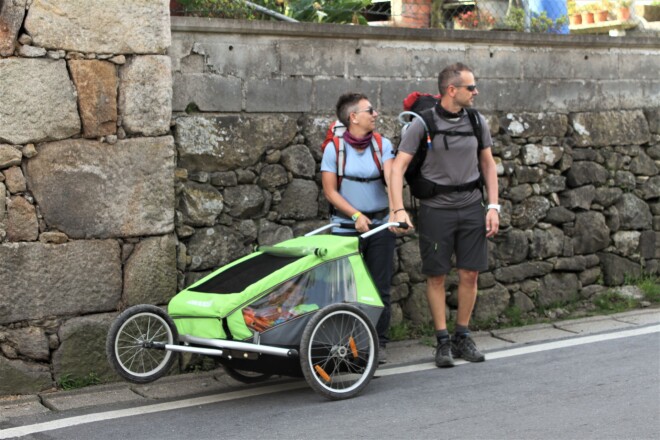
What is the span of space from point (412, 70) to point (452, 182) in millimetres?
1486

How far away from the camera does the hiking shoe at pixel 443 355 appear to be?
7.02m

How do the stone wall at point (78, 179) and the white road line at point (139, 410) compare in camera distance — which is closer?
the white road line at point (139, 410)

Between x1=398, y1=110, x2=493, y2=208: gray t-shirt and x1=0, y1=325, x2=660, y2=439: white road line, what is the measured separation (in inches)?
46.1

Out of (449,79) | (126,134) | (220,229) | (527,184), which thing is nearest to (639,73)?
(527,184)

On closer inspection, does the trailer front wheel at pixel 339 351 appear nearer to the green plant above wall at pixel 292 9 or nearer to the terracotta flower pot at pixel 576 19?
the green plant above wall at pixel 292 9

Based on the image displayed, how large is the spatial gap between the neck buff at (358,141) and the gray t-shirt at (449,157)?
235 mm

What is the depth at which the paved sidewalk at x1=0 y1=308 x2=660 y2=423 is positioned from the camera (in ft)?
20.5

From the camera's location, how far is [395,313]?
8062mm

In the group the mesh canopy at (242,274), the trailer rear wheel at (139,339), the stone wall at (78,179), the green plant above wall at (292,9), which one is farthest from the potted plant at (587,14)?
the trailer rear wheel at (139,339)

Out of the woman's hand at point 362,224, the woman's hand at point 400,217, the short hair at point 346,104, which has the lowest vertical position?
the woman's hand at point 362,224

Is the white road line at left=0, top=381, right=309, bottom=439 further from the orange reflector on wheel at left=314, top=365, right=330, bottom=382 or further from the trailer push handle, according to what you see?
the trailer push handle

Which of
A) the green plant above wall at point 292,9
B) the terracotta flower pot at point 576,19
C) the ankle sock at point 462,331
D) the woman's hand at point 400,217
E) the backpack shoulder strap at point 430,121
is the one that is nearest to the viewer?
the woman's hand at point 400,217

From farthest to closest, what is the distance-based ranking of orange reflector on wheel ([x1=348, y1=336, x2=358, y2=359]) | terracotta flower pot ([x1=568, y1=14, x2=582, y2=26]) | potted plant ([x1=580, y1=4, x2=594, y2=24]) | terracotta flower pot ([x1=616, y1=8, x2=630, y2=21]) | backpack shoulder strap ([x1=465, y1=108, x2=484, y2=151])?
1. terracotta flower pot ([x1=568, y1=14, x2=582, y2=26])
2. potted plant ([x1=580, y1=4, x2=594, y2=24])
3. terracotta flower pot ([x1=616, y1=8, x2=630, y2=21])
4. backpack shoulder strap ([x1=465, y1=108, x2=484, y2=151])
5. orange reflector on wheel ([x1=348, y1=336, x2=358, y2=359])

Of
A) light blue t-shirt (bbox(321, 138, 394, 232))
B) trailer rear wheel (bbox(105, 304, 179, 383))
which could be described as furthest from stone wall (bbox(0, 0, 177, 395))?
light blue t-shirt (bbox(321, 138, 394, 232))
